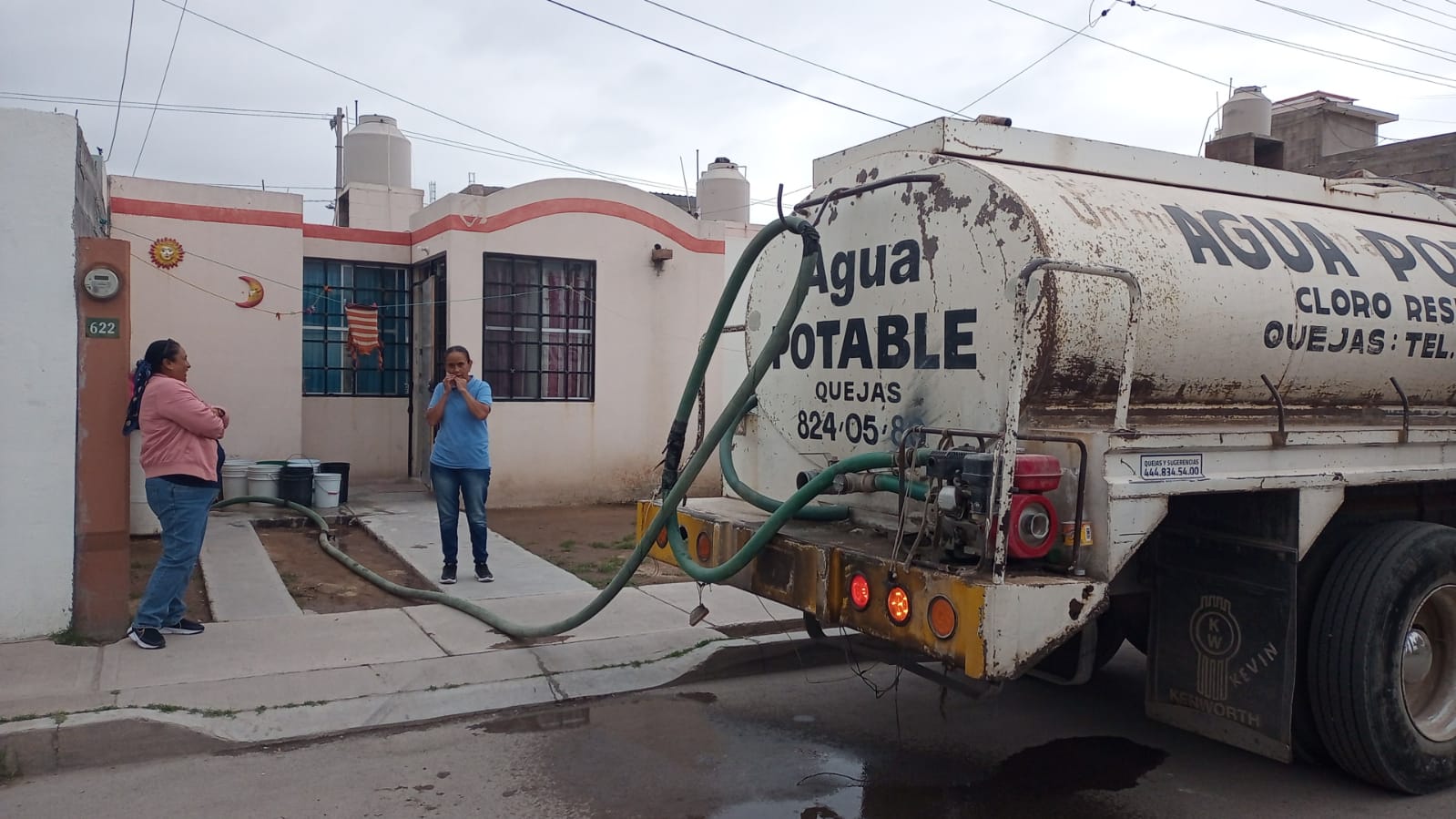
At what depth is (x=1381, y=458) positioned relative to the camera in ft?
15.1

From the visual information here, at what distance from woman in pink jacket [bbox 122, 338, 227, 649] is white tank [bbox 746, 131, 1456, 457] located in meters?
3.17

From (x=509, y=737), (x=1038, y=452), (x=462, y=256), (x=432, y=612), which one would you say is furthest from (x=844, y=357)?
(x=462, y=256)

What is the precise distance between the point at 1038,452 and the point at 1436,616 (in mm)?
2420

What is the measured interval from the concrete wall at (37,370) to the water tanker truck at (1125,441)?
3.36 metres

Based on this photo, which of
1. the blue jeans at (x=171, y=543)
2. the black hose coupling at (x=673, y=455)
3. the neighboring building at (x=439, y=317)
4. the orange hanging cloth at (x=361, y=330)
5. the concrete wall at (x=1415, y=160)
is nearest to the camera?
the black hose coupling at (x=673, y=455)

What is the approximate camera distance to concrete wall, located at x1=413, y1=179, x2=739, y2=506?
37.6ft

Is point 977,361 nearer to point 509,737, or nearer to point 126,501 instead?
point 509,737

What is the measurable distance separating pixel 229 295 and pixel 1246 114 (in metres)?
9.40

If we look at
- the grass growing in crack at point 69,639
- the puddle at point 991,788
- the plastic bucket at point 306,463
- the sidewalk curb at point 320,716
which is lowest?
the puddle at point 991,788

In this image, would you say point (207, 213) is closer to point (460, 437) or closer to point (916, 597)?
point (460, 437)

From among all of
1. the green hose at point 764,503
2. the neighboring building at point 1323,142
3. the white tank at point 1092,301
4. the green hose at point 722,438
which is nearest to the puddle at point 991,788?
the green hose at point 722,438

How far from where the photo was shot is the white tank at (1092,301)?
409 cm

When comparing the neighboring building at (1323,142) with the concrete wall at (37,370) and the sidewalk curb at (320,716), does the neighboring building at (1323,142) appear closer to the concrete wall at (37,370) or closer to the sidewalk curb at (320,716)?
the sidewalk curb at (320,716)

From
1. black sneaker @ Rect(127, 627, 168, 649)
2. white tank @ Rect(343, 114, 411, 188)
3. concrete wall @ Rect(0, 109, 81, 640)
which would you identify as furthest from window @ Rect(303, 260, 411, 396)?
black sneaker @ Rect(127, 627, 168, 649)
